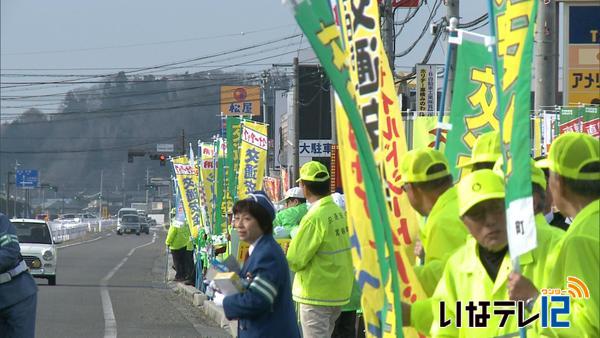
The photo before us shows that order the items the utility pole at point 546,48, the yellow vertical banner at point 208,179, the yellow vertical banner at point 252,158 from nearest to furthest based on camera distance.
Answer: the utility pole at point 546,48
the yellow vertical banner at point 252,158
the yellow vertical banner at point 208,179

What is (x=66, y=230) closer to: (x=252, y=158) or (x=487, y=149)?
(x=252, y=158)

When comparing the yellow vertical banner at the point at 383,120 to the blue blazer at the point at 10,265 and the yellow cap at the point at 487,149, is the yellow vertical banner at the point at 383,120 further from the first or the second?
the blue blazer at the point at 10,265

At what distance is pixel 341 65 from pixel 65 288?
2166 centimetres

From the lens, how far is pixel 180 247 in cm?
2970

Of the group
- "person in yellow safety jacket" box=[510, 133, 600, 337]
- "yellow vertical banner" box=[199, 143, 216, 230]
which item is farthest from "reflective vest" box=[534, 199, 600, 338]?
"yellow vertical banner" box=[199, 143, 216, 230]

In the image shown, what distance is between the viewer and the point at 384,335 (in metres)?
5.15

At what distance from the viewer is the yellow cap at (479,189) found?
4.73m

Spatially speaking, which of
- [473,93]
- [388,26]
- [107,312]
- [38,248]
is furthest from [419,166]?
[38,248]

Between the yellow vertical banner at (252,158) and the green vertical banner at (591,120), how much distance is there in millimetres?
7276

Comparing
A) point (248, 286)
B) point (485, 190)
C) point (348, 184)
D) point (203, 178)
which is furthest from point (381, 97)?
point (203, 178)

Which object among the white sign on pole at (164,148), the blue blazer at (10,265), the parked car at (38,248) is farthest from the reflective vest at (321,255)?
the white sign on pole at (164,148)

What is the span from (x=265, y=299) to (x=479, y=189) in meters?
2.27

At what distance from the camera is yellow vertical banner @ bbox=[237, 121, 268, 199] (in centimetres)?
1945

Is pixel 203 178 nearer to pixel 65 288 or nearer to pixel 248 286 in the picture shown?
pixel 65 288
